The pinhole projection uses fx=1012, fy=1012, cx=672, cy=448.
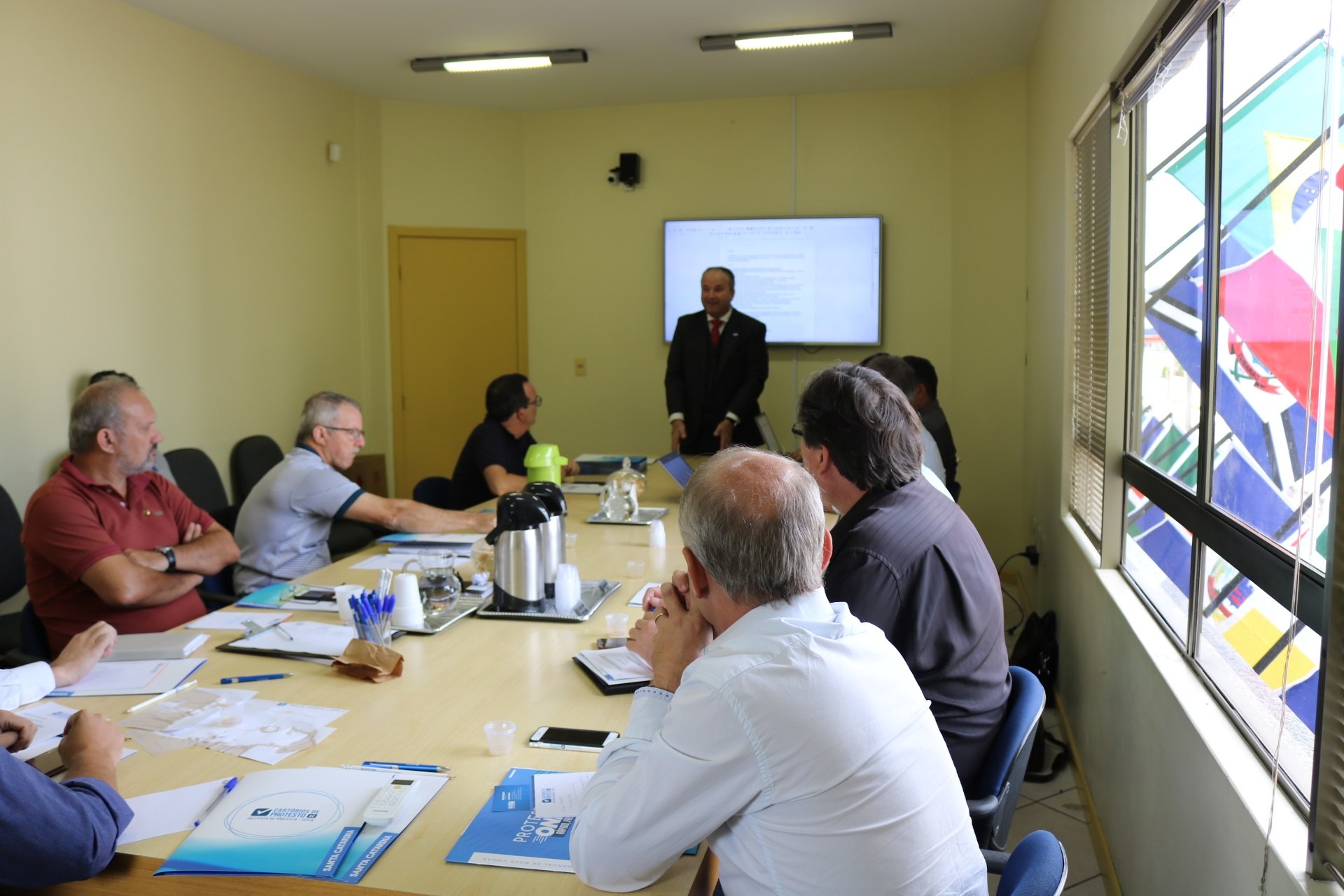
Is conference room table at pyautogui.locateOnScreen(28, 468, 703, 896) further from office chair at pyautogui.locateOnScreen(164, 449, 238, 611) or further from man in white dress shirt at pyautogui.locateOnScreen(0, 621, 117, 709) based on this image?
office chair at pyautogui.locateOnScreen(164, 449, 238, 611)

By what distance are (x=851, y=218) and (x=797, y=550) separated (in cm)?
569

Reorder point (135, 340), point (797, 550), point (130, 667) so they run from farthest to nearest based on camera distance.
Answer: point (135, 340), point (130, 667), point (797, 550)

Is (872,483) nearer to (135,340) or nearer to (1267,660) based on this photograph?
(1267,660)

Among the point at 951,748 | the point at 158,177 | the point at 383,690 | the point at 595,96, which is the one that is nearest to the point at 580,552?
the point at 383,690

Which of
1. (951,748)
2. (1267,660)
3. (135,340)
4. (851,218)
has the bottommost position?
(951,748)

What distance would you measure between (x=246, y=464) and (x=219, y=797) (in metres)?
4.64

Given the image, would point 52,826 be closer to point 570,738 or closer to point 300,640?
point 570,738

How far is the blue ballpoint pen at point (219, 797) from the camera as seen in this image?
1.49m

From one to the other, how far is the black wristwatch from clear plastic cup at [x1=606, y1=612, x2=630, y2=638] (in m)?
1.46

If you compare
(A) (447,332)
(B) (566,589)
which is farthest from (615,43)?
(B) (566,589)

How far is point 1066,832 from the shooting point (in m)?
3.03

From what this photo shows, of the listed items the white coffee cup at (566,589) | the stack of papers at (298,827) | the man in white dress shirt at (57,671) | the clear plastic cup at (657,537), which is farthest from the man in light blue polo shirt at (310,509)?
the stack of papers at (298,827)

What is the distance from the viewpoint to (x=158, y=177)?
17.2 feet

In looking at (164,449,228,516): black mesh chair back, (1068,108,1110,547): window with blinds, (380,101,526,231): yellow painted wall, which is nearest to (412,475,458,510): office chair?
(164,449,228,516): black mesh chair back
